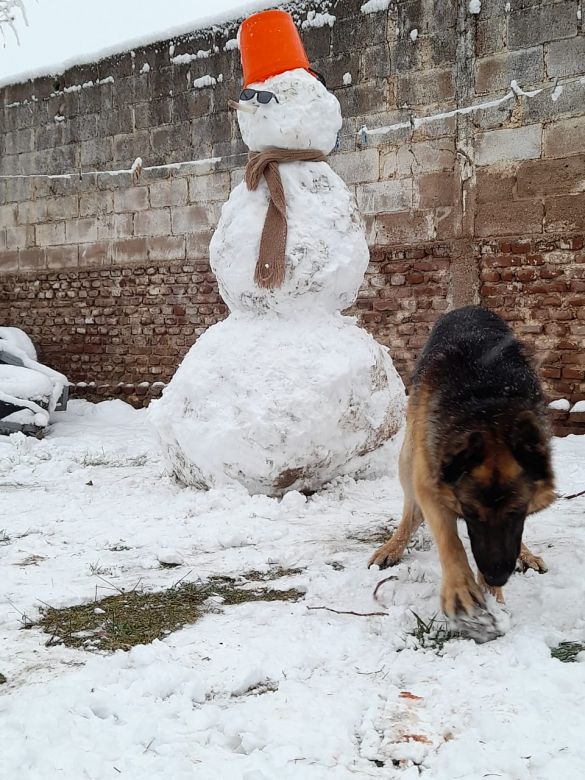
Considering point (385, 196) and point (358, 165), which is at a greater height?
point (358, 165)

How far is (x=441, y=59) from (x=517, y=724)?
240 inches

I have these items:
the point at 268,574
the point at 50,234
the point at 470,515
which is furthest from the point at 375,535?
the point at 50,234

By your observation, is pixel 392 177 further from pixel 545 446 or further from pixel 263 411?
pixel 545 446

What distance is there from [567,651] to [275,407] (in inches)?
89.0

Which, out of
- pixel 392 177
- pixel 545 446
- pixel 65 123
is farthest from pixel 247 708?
pixel 65 123

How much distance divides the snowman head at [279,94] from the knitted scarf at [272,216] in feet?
0.31

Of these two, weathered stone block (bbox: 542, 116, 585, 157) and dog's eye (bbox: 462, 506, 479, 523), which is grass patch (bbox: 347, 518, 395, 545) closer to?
dog's eye (bbox: 462, 506, 479, 523)

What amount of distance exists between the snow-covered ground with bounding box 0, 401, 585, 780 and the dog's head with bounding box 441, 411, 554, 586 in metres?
0.27

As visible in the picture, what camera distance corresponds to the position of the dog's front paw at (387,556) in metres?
3.00


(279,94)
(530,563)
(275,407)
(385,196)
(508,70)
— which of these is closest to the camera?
(530,563)

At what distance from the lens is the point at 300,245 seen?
4.29 m

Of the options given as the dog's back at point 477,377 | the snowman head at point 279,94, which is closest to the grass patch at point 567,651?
the dog's back at point 477,377

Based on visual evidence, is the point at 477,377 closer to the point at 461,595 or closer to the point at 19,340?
the point at 461,595

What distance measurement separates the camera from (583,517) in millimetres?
3715
